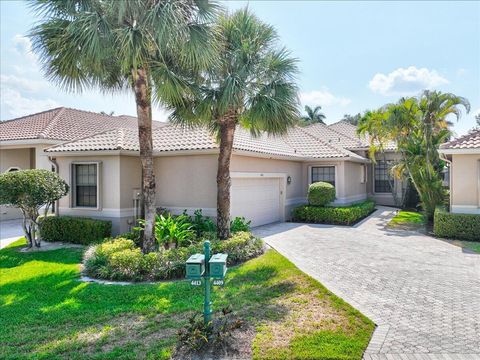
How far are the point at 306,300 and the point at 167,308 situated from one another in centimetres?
282

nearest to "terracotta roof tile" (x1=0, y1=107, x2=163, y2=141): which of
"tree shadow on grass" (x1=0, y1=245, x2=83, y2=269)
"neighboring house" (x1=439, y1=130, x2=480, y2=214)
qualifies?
"tree shadow on grass" (x1=0, y1=245, x2=83, y2=269)

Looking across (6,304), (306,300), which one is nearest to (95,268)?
(6,304)

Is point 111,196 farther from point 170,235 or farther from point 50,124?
point 50,124

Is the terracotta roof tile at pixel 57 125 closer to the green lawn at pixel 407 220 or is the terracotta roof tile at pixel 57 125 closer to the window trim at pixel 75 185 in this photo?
the window trim at pixel 75 185

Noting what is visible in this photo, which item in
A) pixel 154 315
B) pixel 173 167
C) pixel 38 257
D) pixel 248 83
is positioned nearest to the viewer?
pixel 154 315

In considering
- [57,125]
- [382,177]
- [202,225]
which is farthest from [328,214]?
[57,125]

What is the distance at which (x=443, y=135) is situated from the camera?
56.0ft

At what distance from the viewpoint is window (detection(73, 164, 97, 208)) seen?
46.3 ft

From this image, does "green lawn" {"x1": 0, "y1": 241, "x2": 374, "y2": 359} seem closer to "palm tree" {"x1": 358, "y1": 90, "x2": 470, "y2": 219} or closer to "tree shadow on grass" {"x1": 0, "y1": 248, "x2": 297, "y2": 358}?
"tree shadow on grass" {"x1": 0, "y1": 248, "x2": 297, "y2": 358}

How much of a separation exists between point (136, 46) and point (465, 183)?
13109 millimetres

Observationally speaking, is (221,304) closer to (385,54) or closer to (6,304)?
(6,304)

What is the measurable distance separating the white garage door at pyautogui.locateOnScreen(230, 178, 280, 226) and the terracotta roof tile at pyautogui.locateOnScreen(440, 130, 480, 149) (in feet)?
25.6

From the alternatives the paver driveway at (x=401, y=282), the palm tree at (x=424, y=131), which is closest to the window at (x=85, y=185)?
the paver driveway at (x=401, y=282)

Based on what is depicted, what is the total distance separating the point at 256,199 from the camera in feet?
53.5
